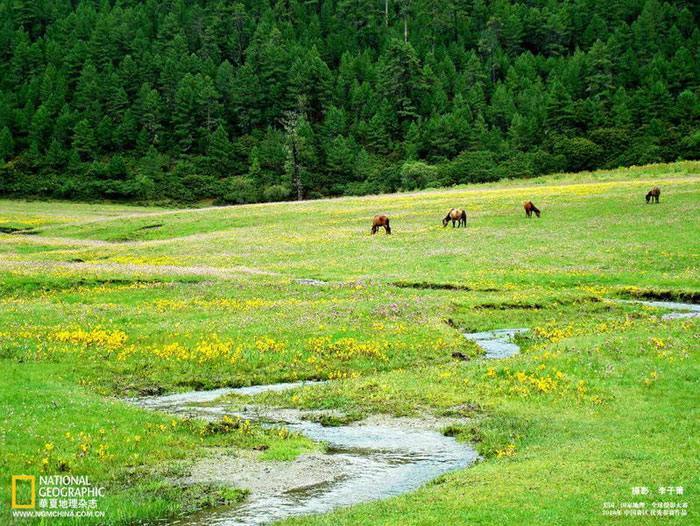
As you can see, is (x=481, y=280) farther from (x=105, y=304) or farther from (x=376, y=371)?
(x=105, y=304)

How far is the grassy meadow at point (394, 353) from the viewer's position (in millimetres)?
15469

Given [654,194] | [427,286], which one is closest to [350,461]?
[427,286]

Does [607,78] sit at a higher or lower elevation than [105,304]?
higher

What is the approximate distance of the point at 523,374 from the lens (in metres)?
24.4

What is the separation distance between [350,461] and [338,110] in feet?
487

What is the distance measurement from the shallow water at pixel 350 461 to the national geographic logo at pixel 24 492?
3136mm

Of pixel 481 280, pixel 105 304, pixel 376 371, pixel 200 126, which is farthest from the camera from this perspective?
pixel 200 126

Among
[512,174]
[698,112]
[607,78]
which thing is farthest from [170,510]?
[607,78]

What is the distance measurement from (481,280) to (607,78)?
129m

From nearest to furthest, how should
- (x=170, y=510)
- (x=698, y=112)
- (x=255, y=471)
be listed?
1. (x=170, y=510)
2. (x=255, y=471)
3. (x=698, y=112)

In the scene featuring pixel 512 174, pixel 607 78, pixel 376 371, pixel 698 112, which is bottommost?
pixel 376 371

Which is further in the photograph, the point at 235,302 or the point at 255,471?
the point at 235,302

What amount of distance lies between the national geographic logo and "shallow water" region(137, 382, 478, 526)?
3.14m

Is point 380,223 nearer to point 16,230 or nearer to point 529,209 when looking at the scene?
point 529,209
